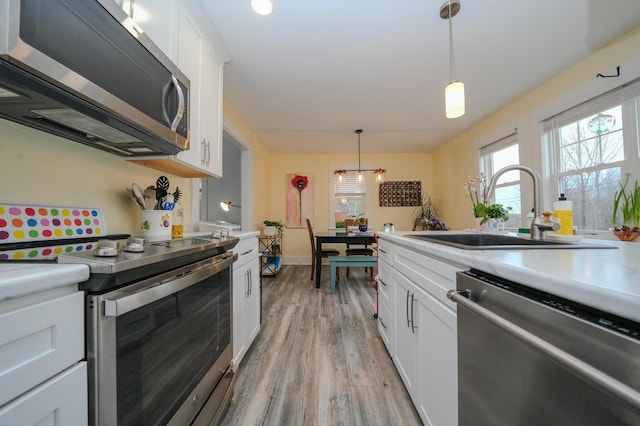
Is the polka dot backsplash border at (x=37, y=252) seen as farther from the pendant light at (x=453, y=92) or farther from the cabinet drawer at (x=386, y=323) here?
the pendant light at (x=453, y=92)

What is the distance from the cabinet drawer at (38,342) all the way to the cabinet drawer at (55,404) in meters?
0.01

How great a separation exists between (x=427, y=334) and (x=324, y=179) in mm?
4463

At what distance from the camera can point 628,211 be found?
1.76 m

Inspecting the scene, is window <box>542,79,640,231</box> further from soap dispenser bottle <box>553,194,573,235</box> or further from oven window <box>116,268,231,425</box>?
oven window <box>116,268,231,425</box>

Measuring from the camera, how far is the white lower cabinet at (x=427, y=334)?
0.85m

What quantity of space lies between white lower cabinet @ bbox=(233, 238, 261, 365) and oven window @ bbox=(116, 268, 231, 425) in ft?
1.06

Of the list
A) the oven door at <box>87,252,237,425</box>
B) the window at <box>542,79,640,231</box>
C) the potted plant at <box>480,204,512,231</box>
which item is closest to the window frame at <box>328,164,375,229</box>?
the window at <box>542,79,640,231</box>

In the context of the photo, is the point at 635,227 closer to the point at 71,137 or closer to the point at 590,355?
the point at 590,355

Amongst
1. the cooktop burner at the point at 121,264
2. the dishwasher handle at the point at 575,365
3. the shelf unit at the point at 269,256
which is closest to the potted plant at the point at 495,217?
the dishwasher handle at the point at 575,365

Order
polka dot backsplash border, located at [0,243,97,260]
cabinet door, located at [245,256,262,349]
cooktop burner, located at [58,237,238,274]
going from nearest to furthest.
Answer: cooktop burner, located at [58,237,238,274] < polka dot backsplash border, located at [0,243,97,260] < cabinet door, located at [245,256,262,349]

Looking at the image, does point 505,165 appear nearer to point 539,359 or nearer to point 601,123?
point 601,123

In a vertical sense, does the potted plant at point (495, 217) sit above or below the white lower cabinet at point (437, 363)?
above

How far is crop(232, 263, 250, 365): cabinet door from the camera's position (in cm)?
149

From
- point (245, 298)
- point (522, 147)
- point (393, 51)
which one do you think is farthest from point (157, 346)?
point (522, 147)
